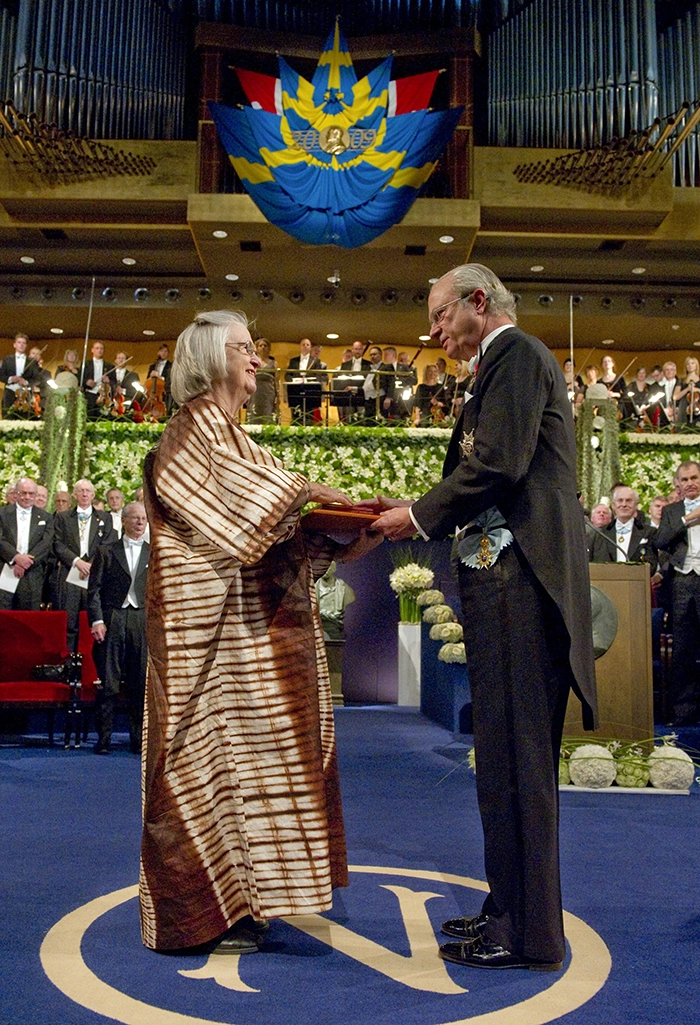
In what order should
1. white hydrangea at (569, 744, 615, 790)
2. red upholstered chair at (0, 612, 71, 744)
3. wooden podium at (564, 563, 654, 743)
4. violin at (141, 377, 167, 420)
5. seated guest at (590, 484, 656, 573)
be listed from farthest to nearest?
violin at (141, 377, 167, 420) < seated guest at (590, 484, 656, 573) < red upholstered chair at (0, 612, 71, 744) < wooden podium at (564, 563, 654, 743) < white hydrangea at (569, 744, 615, 790)

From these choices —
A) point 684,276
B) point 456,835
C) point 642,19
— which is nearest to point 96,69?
point 642,19

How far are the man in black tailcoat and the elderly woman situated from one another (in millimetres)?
371

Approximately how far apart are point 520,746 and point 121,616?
4.42m

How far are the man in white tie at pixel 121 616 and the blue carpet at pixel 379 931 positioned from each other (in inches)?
66.8

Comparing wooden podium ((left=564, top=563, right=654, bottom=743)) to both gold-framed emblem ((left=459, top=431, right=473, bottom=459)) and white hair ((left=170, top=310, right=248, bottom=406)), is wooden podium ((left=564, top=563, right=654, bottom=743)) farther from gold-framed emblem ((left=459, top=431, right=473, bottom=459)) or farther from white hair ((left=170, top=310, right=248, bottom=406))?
white hair ((left=170, top=310, right=248, bottom=406))

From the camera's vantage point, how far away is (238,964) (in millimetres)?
2277

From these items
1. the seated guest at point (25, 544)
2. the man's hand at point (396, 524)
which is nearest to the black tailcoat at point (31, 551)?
the seated guest at point (25, 544)

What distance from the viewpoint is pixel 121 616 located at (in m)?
6.27

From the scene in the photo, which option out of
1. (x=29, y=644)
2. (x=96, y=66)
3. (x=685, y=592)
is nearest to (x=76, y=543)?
(x=29, y=644)

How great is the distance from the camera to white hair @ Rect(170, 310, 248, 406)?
2.54m

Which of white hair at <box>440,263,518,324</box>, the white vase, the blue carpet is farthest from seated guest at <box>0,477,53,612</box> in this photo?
white hair at <box>440,263,518,324</box>

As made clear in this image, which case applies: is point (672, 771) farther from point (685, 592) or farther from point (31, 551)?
point (31, 551)

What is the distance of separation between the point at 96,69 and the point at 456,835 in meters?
14.4

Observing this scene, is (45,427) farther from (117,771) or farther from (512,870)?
(512,870)
